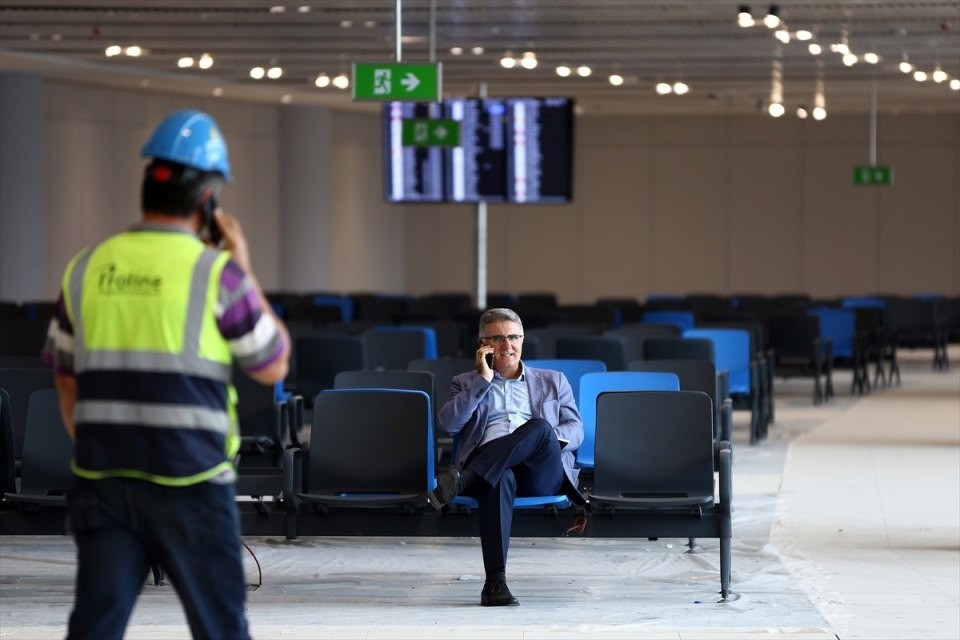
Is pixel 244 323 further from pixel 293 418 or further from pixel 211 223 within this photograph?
pixel 293 418

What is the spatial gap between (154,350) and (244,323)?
0.19 meters

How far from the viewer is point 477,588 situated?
21.3 feet

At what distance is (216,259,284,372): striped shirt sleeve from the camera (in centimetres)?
335

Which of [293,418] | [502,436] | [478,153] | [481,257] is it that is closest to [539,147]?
[478,153]

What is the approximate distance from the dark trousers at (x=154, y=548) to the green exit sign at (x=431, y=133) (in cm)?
1297

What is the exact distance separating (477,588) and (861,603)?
4.81 feet

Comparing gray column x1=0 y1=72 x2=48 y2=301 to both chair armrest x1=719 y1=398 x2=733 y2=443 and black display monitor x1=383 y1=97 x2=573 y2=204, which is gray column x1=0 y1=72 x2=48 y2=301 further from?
chair armrest x1=719 y1=398 x2=733 y2=443

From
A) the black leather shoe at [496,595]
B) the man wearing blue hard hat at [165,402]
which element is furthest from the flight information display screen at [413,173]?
the man wearing blue hard hat at [165,402]

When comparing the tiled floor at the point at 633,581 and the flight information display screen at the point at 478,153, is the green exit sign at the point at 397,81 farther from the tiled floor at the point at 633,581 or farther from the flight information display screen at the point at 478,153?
the flight information display screen at the point at 478,153

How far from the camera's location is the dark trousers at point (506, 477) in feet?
19.9

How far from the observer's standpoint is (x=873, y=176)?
76.2ft

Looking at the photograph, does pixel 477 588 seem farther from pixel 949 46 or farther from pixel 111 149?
pixel 111 149

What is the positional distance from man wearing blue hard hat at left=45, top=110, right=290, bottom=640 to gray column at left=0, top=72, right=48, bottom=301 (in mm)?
16639

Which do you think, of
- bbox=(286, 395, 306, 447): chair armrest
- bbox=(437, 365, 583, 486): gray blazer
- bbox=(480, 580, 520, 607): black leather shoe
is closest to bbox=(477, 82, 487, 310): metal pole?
bbox=(286, 395, 306, 447): chair armrest
